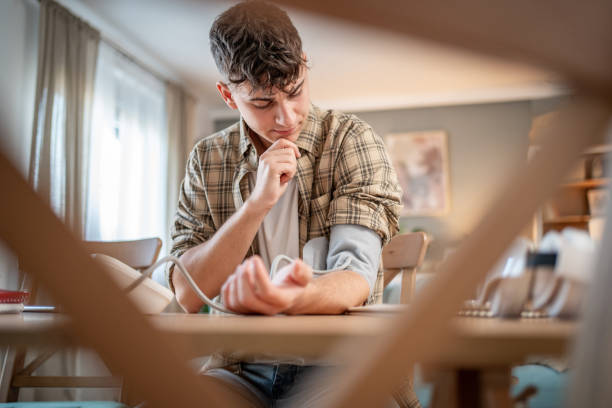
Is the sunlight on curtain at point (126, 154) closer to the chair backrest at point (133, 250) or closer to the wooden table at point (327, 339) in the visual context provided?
the chair backrest at point (133, 250)

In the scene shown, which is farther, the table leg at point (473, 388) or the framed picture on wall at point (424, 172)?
the framed picture on wall at point (424, 172)

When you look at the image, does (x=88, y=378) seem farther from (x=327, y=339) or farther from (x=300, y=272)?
(x=327, y=339)

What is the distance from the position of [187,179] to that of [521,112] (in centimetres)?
504

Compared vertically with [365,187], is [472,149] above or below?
above

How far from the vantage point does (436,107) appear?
571 centimetres

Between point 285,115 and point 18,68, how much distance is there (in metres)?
2.83

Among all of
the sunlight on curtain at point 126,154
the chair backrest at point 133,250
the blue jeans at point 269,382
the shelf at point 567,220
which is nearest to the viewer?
the blue jeans at point 269,382

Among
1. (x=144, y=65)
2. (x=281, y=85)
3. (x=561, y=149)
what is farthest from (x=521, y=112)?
(x=561, y=149)

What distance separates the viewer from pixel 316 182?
3.87 ft

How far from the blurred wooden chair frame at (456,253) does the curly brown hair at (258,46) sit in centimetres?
69

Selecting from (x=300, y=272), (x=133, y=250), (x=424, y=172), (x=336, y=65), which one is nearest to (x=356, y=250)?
(x=300, y=272)

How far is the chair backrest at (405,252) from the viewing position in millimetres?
1314

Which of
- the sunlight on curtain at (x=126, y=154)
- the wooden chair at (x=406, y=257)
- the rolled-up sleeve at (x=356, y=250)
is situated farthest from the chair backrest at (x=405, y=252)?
the sunlight on curtain at (x=126, y=154)

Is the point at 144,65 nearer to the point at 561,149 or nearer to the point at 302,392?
the point at 302,392
